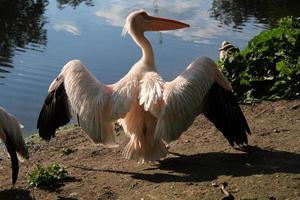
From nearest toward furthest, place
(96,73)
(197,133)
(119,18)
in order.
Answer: (197,133), (96,73), (119,18)

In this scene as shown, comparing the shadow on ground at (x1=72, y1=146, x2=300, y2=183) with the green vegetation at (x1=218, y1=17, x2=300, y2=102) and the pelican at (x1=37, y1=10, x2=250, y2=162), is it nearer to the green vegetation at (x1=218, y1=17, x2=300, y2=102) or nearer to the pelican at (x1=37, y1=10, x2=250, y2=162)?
the pelican at (x1=37, y1=10, x2=250, y2=162)

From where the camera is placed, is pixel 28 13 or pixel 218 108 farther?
pixel 28 13

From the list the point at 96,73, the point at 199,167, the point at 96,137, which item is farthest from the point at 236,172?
the point at 96,73

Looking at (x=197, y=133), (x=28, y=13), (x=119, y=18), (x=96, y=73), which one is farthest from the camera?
(x=28, y=13)

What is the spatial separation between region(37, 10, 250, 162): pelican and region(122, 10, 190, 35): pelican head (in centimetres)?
117

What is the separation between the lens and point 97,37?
1633 cm

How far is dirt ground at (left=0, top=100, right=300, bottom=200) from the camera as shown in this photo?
522 cm

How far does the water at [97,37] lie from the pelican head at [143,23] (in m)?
3.31

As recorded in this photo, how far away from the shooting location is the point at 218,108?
6305 mm

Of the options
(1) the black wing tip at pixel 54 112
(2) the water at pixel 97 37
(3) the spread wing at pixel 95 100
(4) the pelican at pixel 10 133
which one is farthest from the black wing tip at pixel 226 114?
(2) the water at pixel 97 37

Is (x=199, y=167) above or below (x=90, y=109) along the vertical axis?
below

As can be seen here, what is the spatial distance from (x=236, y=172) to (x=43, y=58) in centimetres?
978

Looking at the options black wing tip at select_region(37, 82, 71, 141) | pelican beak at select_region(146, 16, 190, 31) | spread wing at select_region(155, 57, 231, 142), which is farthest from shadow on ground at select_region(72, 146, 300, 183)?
pelican beak at select_region(146, 16, 190, 31)

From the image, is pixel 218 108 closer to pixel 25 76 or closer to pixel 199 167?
pixel 199 167
